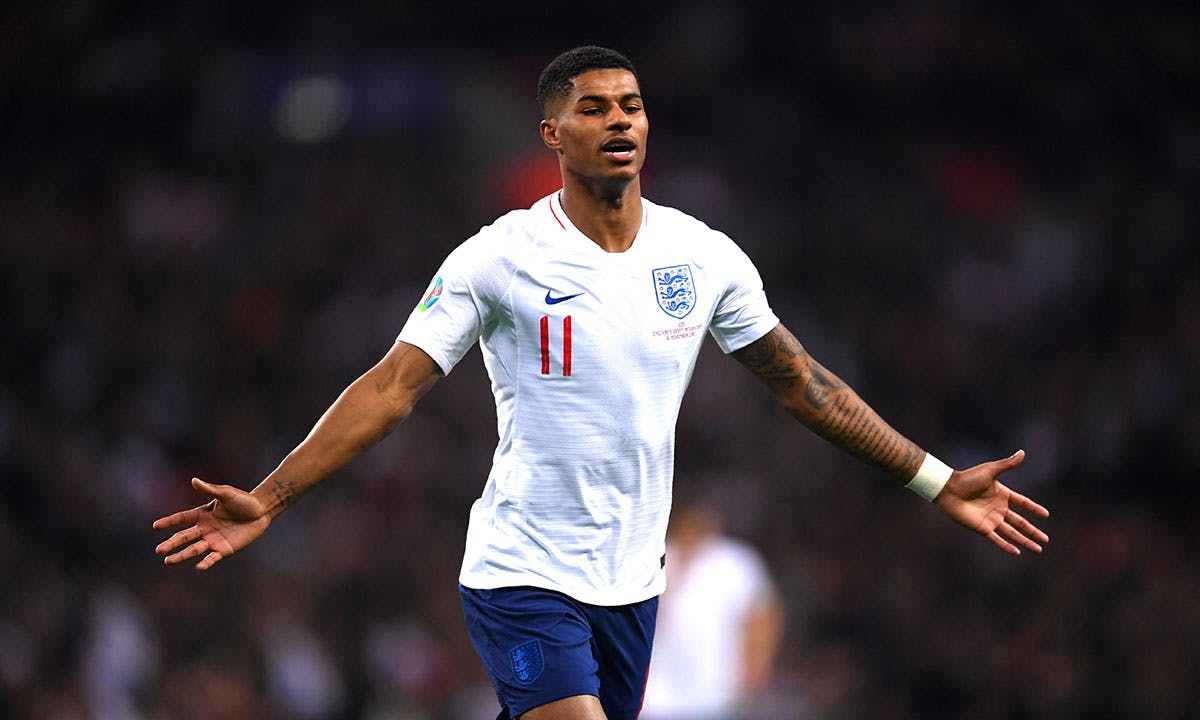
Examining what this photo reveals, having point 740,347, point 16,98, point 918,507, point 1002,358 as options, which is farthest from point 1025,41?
point 740,347

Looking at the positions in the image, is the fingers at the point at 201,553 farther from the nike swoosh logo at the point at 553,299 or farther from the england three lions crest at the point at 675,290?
the england three lions crest at the point at 675,290

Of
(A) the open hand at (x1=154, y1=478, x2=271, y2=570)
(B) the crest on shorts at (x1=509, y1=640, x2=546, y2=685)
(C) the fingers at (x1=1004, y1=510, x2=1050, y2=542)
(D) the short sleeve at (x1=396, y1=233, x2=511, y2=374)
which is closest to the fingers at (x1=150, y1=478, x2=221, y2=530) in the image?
(A) the open hand at (x1=154, y1=478, x2=271, y2=570)

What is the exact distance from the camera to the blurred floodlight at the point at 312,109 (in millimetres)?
15242

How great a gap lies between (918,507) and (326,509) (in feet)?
13.7

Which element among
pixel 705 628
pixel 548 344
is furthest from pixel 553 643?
pixel 705 628

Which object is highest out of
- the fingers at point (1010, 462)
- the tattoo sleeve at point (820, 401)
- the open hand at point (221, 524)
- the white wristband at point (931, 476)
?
the tattoo sleeve at point (820, 401)

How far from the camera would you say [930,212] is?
14.5 metres

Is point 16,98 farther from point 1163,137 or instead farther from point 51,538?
point 1163,137

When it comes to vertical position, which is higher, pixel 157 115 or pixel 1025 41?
pixel 1025 41

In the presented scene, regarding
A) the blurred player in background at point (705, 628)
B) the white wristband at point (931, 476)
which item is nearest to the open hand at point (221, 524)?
the white wristband at point (931, 476)

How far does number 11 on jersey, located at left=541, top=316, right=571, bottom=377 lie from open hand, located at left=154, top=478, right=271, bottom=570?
0.87 m

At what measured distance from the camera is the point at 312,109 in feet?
51.0

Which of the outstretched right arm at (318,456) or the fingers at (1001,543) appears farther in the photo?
the fingers at (1001,543)

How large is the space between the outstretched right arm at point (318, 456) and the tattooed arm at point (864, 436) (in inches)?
42.0
